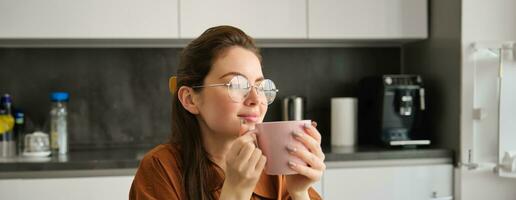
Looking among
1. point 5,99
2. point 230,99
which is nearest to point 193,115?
point 230,99

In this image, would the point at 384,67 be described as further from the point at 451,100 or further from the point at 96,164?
the point at 96,164

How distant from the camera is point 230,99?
0.99 meters

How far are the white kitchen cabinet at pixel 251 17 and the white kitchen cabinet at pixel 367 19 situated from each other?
0.07 m

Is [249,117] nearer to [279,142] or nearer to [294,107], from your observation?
[279,142]

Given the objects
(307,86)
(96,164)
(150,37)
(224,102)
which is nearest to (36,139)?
(96,164)

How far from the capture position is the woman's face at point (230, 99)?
0.99 meters

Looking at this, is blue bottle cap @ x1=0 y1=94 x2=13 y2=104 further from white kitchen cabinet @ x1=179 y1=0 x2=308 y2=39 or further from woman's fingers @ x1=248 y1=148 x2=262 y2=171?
woman's fingers @ x1=248 y1=148 x2=262 y2=171

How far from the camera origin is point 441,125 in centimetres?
244

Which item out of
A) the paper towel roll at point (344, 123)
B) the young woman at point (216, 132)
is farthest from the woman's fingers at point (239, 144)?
the paper towel roll at point (344, 123)

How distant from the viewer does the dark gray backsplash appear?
8.53ft

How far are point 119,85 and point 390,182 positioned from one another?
1375 millimetres

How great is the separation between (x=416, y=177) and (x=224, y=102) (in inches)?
Result: 58.9

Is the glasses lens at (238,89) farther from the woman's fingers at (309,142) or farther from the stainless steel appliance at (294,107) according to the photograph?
the stainless steel appliance at (294,107)

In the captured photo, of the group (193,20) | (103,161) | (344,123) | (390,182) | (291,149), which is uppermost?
(193,20)
